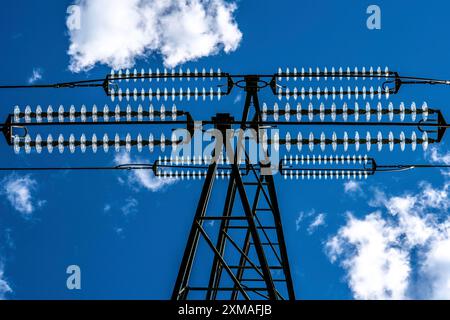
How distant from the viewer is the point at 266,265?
13.3 m

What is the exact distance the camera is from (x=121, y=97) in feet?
49.0

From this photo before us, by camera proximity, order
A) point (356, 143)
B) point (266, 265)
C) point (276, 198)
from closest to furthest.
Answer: point (266, 265) → point (356, 143) → point (276, 198)

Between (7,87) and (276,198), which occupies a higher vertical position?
(7,87)
